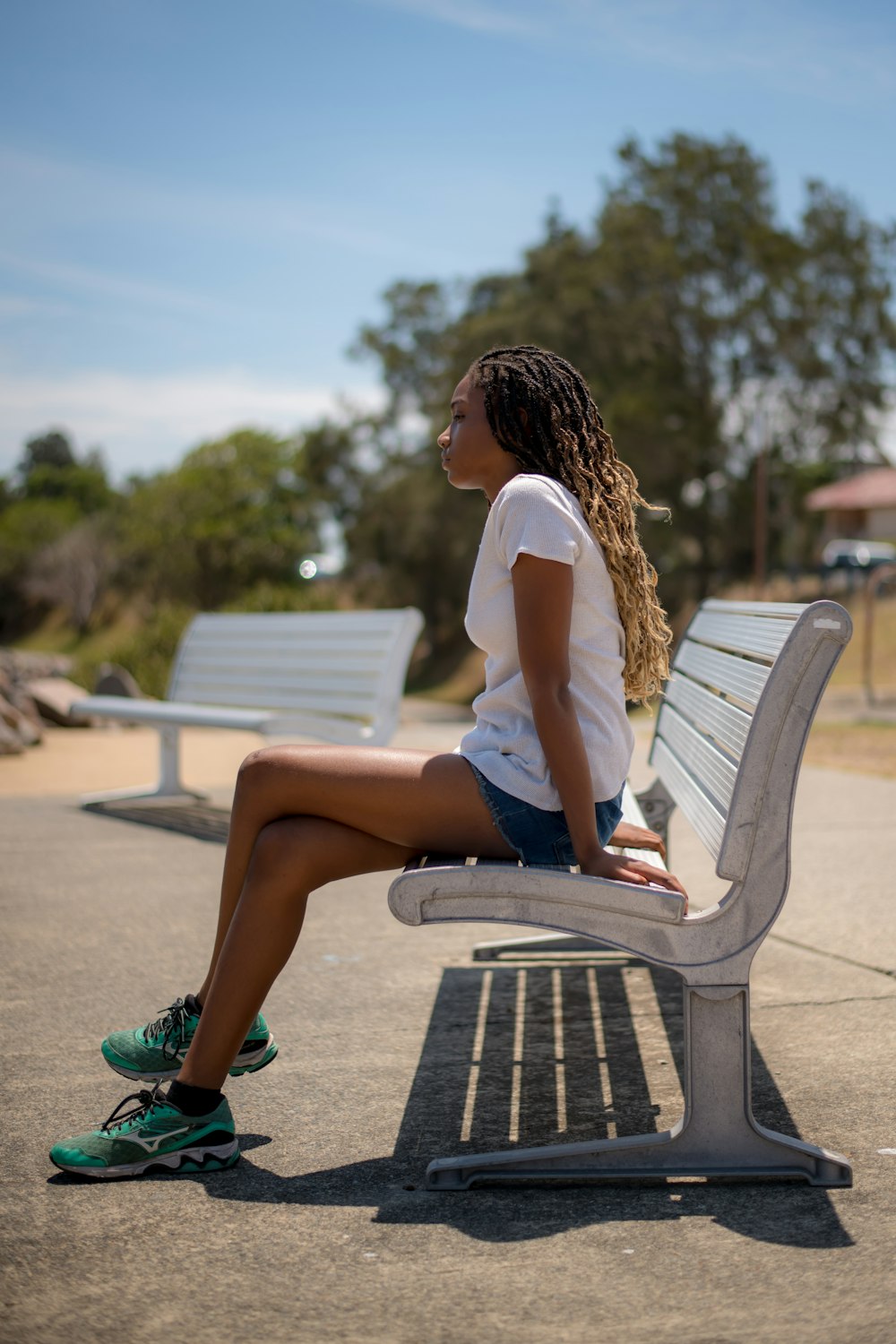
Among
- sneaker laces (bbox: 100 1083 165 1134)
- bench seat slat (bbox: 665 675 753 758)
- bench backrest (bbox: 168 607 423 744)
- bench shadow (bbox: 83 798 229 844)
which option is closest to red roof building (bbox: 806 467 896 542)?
bench backrest (bbox: 168 607 423 744)

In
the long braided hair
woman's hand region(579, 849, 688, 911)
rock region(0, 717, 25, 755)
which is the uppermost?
the long braided hair

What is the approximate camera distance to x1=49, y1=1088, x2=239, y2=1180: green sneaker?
8.71 ft

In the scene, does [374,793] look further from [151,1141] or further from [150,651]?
[150,651]

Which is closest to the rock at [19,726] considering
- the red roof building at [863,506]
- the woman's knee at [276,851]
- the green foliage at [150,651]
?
the green foliage at [150,651]

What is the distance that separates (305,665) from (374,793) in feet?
15.8

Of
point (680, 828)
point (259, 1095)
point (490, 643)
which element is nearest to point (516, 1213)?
point (259, 1095)

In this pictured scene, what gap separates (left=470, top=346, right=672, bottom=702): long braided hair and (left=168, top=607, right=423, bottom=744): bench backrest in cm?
339

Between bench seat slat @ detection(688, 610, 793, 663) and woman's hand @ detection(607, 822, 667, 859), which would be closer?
bench seat slat @ detection(688, 610, 793, 663)

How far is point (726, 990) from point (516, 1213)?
0.55 m

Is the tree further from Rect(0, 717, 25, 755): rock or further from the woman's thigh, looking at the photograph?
the woman's thigh

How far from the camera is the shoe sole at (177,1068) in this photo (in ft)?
9.67

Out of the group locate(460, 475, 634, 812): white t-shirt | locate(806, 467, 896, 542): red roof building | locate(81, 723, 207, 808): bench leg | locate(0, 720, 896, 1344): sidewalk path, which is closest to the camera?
locate(0, 720, 896, 1344): sidewalk path

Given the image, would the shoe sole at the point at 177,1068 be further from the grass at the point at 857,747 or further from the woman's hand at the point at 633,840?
the grass at the point at 857,747

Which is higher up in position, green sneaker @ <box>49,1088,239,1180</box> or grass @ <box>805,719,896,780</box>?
green sneaker @ <box>49,1088,239,1180</box>
